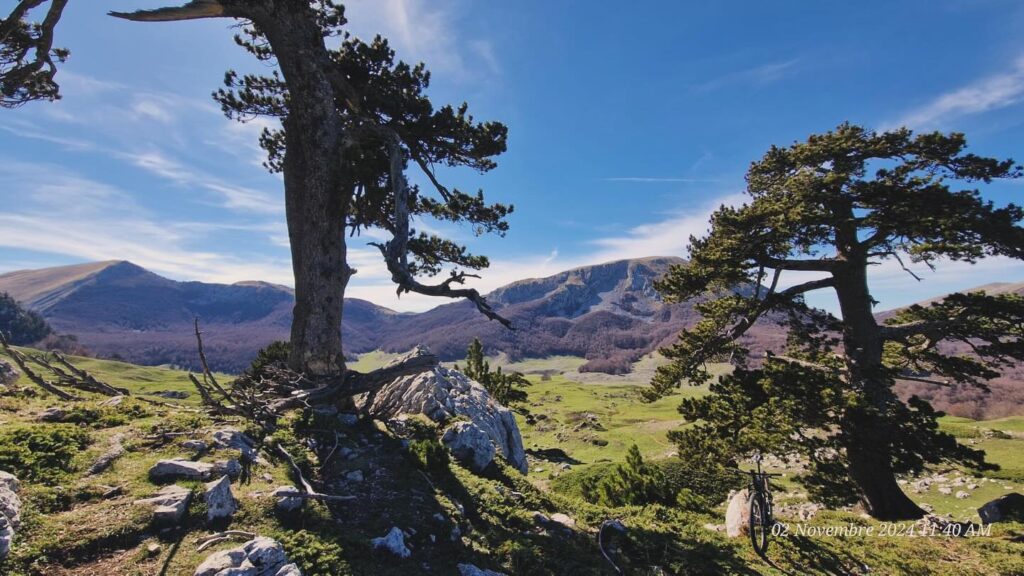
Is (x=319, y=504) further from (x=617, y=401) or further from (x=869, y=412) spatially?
(x=617, y=401)

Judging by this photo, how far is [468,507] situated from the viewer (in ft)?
29.9

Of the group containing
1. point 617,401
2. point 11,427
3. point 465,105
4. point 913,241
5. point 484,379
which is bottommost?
point 617,401

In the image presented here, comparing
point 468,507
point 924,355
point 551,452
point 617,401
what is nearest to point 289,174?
point 468,507

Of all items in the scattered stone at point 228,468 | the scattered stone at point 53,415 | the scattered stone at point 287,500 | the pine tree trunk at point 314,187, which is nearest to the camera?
the scattered stone at point 287,500

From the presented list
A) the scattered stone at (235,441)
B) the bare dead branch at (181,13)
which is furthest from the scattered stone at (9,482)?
the bare dead branch at (181,13)

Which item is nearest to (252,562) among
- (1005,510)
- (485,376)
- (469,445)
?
(469,445)

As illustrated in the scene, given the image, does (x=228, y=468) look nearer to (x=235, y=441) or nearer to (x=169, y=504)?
(x=235, y=441)

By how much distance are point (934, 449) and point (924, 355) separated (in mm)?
5306

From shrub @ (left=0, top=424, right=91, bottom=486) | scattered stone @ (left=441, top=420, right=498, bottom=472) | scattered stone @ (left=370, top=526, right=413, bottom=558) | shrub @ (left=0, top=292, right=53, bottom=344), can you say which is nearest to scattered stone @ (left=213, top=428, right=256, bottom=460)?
shrub @ (left=0, top=424, right=91, bottom=486)

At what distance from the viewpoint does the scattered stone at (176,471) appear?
6.18 metres

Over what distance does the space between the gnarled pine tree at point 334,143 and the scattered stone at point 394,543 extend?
16.3ft

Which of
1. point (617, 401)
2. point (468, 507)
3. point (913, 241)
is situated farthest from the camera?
point (617, 401)

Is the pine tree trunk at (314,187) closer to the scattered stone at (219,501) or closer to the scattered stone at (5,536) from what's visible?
the scattered stone at (219,501)

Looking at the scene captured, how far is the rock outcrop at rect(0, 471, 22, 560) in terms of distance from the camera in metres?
4.13
